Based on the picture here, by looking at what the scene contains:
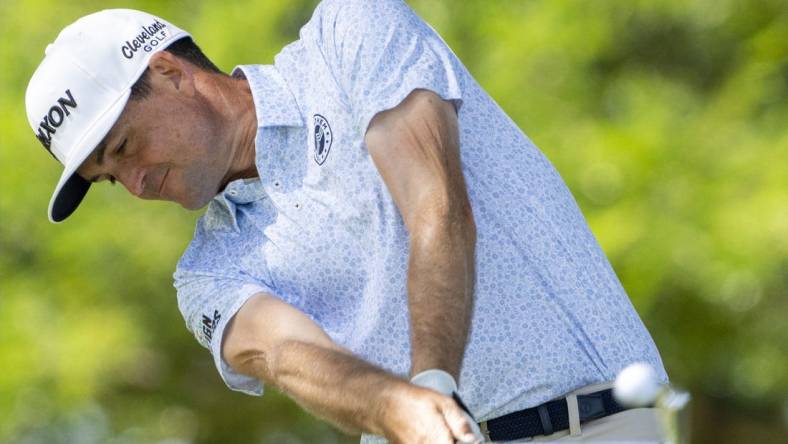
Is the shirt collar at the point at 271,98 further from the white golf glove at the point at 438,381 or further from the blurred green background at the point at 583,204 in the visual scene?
the blurred green background at the point at 583,204

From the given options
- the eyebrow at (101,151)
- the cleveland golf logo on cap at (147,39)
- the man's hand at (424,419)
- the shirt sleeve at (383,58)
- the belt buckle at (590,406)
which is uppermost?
the shirt sleeve at (383,58)

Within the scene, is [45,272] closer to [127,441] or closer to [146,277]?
[146,277]

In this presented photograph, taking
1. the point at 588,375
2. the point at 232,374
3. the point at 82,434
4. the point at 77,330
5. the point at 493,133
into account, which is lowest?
the point at 82,434

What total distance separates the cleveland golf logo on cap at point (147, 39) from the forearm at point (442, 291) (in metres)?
0.95

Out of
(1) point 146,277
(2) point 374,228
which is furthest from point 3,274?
(2) point 374,228

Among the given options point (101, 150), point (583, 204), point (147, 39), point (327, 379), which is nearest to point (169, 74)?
point (147, 39)

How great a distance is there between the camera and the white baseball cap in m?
3.36

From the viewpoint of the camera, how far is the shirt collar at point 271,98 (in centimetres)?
331

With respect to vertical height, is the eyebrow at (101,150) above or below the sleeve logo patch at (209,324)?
above

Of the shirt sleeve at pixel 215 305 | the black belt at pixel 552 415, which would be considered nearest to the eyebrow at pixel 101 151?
the shirt sleeve at pixel 215 305

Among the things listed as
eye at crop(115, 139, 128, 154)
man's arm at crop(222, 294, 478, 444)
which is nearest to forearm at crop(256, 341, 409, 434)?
man's arm at crop(222, 294, 478, 444)

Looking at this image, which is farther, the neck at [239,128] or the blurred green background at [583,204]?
the blurred green background at [583,204]

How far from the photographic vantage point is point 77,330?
688cm

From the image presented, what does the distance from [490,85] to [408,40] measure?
10.6 ft
